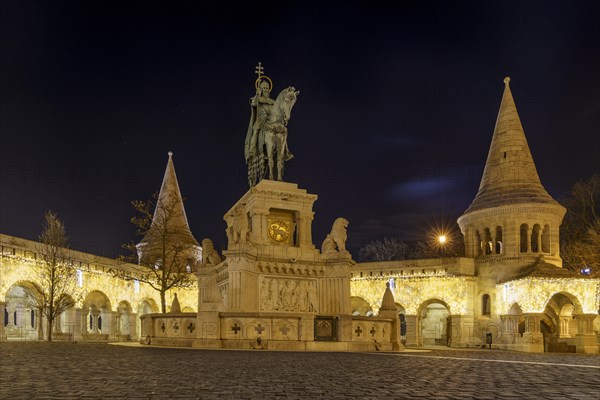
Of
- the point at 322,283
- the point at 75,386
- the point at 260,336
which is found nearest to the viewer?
the point at 75,386

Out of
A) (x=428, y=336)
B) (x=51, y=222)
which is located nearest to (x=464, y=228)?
(x=428, y=336)

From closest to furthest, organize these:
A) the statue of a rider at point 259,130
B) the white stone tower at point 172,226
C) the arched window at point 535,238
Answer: the statue of a rider at point 259,130
the arched window at point 535,238
the white stone tower at point 172,226

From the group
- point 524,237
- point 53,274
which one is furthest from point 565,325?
point 53,274

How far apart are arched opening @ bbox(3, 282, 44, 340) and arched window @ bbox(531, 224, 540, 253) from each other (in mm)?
32044

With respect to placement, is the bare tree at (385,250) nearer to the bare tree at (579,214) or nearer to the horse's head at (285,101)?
the bare tree at (579,214)

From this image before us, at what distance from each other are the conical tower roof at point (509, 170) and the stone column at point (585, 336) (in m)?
10.3

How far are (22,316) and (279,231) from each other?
32.0 m

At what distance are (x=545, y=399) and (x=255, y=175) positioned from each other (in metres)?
19.0

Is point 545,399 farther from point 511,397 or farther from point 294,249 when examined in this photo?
point 294,249

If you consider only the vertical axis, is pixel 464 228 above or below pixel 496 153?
below

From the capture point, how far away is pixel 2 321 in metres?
36.1

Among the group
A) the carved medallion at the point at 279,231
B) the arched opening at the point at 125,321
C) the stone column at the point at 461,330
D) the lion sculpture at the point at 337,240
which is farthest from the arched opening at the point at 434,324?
the carved medallion at the point at 279,231

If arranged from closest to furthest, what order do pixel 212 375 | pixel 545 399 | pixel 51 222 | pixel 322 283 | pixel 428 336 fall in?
pixel 545 399
pixel 212 375
pixel 322 283
pixel 51 222
pixel 428 336

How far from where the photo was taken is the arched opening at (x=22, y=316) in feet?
139
